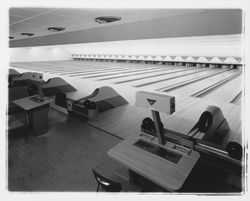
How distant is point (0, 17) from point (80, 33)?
2709mm

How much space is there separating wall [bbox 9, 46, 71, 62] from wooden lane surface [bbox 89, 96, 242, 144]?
15108mm

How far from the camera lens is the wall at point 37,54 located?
15.7m

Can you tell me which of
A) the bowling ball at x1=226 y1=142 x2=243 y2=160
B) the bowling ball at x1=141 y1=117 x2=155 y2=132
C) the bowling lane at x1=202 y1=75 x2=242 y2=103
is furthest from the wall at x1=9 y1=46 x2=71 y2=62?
the bowling ball at x1=226 y1=142 x2=243 y2=160

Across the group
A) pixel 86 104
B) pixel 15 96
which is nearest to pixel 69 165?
pixel 86 104

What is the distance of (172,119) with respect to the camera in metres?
3.99

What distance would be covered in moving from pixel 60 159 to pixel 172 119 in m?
2.54

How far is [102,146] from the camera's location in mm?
2893

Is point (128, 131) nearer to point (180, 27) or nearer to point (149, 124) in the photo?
point (149, 124)

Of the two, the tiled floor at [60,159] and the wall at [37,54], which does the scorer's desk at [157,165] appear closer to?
the tiled floor at [60,159]

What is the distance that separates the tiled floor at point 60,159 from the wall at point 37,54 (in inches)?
605

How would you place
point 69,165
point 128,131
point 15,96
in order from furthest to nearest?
1. point 15,96
2. point 128,131
3. point 69,165

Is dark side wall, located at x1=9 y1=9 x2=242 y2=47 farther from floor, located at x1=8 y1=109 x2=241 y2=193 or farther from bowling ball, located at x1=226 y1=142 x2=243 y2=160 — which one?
floor, located at x1=8 y1=109 x2=241 y2=193

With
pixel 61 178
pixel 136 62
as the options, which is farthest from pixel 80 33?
pixel 136 62

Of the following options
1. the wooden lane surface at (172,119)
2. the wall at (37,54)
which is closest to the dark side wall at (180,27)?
the wooden lane surface at (172,119)
